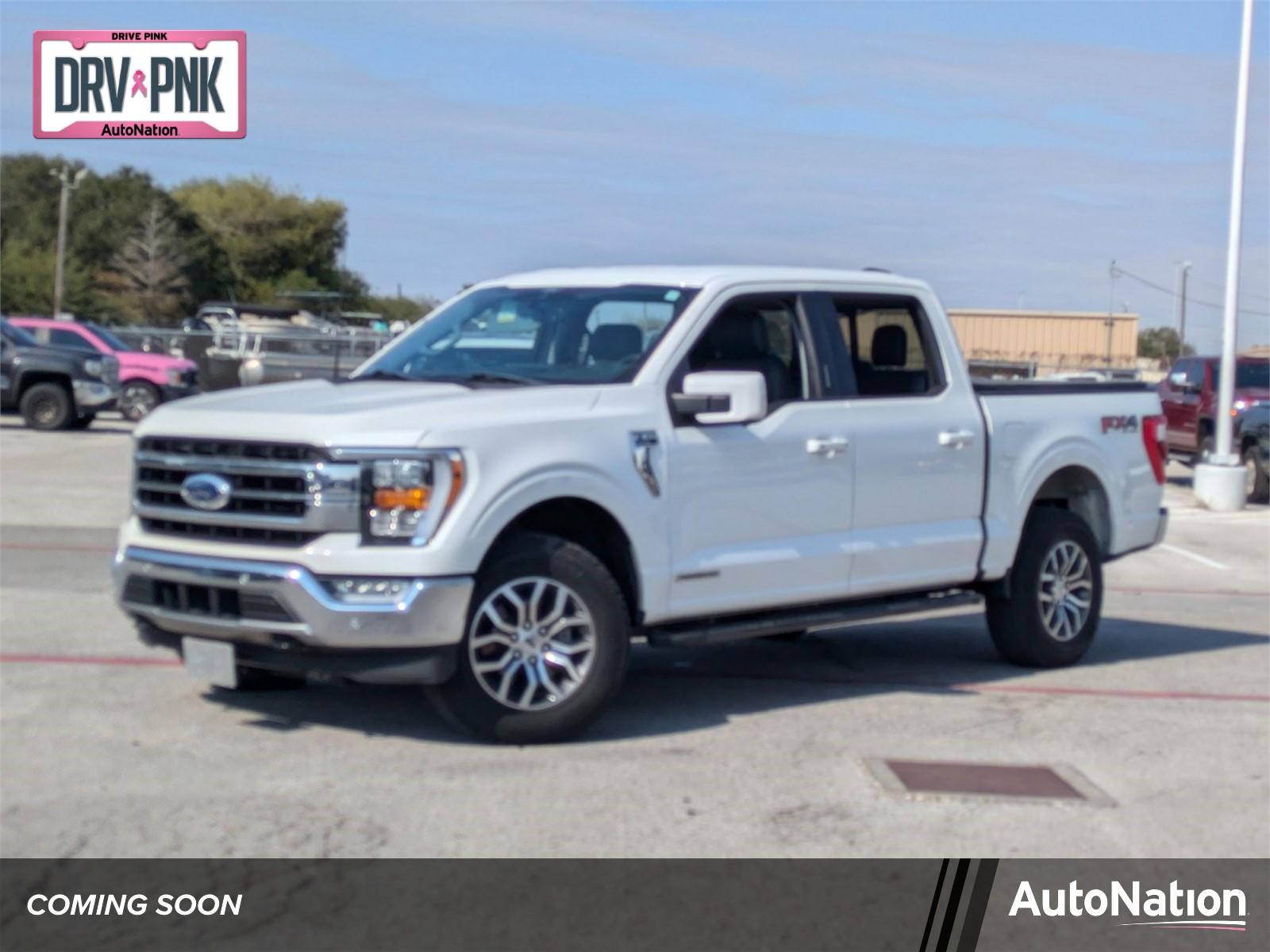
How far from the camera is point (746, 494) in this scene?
7312 millimetres

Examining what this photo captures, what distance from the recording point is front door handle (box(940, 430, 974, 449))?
8.15 m

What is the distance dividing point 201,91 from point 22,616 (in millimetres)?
5694

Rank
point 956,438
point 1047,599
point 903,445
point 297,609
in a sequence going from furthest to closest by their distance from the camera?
point 1047,599
point 956,438
point 903,445
point 297,609

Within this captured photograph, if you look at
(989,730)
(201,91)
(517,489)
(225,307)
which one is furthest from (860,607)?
(225,307)

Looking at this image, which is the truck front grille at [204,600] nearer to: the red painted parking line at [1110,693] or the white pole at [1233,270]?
the red painted parking line at [1110,693]

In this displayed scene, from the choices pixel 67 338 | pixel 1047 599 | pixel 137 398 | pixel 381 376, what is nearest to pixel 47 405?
pixel 67 338

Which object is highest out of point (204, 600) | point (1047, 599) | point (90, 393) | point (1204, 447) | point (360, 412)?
point (360, 412)

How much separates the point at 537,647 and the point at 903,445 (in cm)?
234

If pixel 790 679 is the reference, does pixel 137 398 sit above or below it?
above

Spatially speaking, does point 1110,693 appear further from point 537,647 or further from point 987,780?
point 537,647

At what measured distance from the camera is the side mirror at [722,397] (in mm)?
7000

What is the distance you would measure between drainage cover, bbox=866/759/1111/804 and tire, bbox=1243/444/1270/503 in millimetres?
15332

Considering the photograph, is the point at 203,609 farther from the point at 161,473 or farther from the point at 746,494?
the point at 746,494

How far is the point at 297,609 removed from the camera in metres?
6.19
